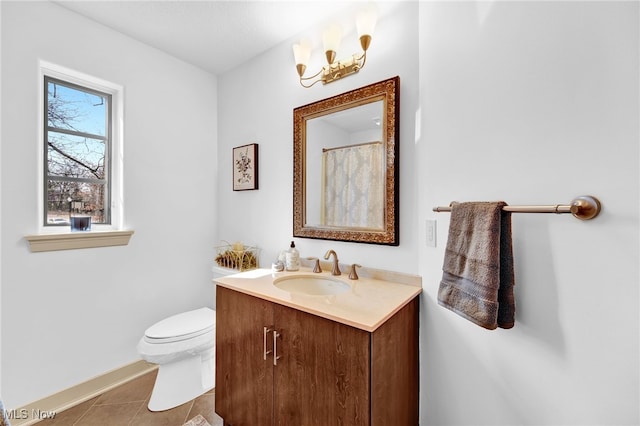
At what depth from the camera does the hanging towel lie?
0.88 metres

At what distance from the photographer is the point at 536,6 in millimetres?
945

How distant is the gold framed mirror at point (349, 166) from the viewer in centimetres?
136

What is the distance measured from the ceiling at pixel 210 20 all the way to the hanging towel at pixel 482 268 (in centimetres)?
142

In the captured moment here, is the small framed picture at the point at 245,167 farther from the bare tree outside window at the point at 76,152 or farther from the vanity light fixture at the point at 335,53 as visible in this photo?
the bare tree outside window at the point at 76,152

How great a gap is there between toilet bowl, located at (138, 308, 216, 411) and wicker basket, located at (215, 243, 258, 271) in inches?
15.9

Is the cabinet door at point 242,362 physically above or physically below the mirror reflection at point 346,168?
below

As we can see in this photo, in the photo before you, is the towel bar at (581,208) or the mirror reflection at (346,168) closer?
the towel bar at (581,208)

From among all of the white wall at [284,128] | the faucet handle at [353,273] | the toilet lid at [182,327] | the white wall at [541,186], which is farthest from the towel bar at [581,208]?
the toilet lid at [182,327]

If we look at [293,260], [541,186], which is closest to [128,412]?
[293,260]

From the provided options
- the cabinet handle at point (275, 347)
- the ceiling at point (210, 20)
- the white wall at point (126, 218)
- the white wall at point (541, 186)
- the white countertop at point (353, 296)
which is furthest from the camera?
the ceiling at point (210, 20)

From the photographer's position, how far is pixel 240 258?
2.00 m

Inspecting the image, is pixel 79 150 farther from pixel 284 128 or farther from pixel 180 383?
pixel 180 383
